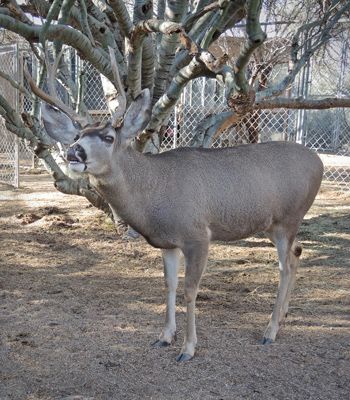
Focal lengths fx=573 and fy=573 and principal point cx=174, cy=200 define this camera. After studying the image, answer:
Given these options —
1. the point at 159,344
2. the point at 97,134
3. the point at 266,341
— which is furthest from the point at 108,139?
the point at 266,341

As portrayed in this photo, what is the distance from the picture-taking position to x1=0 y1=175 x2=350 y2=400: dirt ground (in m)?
3.80

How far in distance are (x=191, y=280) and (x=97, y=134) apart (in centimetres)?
129

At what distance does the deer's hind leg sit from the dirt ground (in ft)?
0.43

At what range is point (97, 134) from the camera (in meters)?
4.06

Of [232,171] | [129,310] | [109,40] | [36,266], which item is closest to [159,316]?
[129,310]

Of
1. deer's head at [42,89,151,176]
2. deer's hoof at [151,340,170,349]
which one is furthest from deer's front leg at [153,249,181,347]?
deer's head at [42,89,151,176]

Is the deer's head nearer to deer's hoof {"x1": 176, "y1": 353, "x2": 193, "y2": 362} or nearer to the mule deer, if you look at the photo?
the mule deer

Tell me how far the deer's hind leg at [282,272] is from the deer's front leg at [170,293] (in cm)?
76

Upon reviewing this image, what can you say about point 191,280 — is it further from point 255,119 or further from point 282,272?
point 255,119

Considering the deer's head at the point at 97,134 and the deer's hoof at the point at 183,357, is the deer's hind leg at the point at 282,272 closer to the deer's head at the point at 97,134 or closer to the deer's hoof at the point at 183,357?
the deer's hoof at the point at 183,357

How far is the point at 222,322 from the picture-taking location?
4.88 meters

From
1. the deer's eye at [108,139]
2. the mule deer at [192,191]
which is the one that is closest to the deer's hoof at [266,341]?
the mule deer at [192,191]

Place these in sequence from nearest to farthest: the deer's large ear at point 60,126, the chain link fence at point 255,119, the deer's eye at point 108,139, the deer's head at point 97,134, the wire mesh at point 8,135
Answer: the deer's head at point 97,134
the deer's eye at point 108,139
the deer's large ear at point 60,126
the wire mesh at point 8,135
the chain link fence at point 255,119

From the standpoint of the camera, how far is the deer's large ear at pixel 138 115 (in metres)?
4.27
